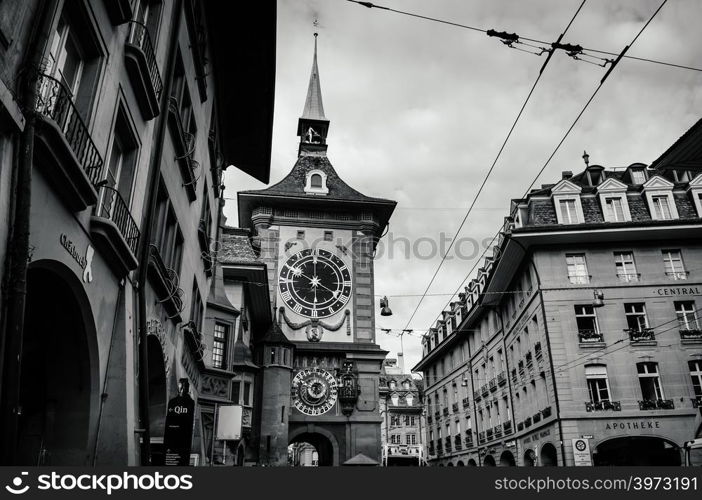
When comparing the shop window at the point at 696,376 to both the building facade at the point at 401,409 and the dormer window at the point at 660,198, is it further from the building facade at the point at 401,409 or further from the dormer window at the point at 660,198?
the building facade at the point at 401,409

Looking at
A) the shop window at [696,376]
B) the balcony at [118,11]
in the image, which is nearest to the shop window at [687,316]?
the shop window at [696,376]

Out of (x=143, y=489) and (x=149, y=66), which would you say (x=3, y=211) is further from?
(x=149, y=66)

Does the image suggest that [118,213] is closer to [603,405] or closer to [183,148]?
[183,148]

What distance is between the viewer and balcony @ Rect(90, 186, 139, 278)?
24.6 ft

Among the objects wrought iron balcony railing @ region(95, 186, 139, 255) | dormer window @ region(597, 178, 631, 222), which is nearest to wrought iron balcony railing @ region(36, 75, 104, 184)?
wrought iron balcony railing @ region(95, 186, 139, 255)

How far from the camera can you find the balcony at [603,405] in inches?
1014

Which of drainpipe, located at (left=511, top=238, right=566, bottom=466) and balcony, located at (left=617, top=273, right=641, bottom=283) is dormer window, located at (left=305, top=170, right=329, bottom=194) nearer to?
drainpipe, located at (left=511, top=238, right=566, bottom=466)

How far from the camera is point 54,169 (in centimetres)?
600

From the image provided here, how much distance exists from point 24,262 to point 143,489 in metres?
2.29

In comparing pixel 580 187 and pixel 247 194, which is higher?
pixel 247 194

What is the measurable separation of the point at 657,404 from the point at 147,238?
956 inches

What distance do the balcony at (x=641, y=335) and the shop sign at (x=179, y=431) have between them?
23.0 meters

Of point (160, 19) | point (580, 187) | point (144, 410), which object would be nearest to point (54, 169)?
point (144, 410)

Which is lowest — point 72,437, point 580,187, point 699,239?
point 72,437
